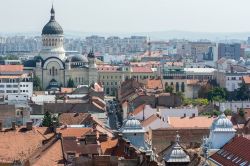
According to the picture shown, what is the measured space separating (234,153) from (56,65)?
94.1 metres

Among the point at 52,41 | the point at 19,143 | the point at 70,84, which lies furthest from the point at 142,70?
the point at 19,143

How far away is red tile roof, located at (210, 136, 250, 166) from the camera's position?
4538 centimetres

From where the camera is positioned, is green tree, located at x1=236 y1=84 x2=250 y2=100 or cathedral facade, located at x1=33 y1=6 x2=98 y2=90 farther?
cathedral facade, located at x1=33 y1=6 x2=98 y2=90

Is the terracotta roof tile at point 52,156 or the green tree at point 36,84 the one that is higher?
the terracotta roof tile at point 52,156

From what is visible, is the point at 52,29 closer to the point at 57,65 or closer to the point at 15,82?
the point at 57,65

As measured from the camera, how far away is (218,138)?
52219mm

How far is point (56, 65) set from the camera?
139 m

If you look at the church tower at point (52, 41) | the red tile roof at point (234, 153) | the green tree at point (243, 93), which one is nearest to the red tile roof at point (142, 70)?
the church tower at point (52, 41)

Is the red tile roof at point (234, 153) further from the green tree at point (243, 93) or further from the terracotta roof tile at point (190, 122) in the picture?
the green tree at point (243, 93)

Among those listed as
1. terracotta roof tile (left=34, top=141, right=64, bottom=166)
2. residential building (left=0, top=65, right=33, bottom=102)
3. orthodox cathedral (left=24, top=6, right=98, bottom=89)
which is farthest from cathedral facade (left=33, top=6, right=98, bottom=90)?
terracotta roof tile (left=34, top=141, right=64, bottom=166)

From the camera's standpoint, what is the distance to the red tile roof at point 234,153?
4538 centimetres

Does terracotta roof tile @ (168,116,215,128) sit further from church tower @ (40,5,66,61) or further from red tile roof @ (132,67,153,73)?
red tile roof @ (132,67,153,73)

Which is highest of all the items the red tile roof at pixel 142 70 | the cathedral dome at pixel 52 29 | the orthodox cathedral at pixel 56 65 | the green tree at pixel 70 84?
the cathedral dome at pixel 52 29

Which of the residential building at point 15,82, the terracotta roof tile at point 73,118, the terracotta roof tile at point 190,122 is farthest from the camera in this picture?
the residential building at point 15,82
